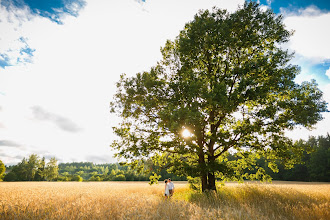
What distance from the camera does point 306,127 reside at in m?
10.1

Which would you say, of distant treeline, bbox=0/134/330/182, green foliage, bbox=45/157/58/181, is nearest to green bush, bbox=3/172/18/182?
distant treeline, bbox=0/134/330/182

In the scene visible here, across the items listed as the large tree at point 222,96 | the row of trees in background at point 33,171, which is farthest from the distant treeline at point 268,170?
the large tree at point 222,96

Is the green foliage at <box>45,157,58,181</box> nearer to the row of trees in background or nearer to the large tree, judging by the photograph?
the row of trees in background

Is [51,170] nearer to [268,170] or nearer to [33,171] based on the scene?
[33,171]

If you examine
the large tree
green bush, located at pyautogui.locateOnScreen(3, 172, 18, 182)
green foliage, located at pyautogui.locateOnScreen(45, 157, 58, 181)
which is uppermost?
the large tree

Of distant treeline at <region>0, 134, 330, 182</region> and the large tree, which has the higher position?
the large tree

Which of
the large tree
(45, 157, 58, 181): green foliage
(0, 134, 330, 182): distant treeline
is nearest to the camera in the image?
the large tree

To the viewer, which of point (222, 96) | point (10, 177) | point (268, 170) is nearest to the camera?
point (222, 96)

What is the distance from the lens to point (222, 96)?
860 centimetres

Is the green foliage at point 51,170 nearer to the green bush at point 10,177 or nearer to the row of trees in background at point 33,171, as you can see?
the row of trees in background at point 33,171

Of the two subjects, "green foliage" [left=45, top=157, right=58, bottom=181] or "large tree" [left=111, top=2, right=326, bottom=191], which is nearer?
"large tree" [left=111, top=2, right=326, bottom=191]

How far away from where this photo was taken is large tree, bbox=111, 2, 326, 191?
9.47 metres

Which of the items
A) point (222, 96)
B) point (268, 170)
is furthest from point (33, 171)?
point (268, 170)

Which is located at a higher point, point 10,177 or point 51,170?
point 51,170
